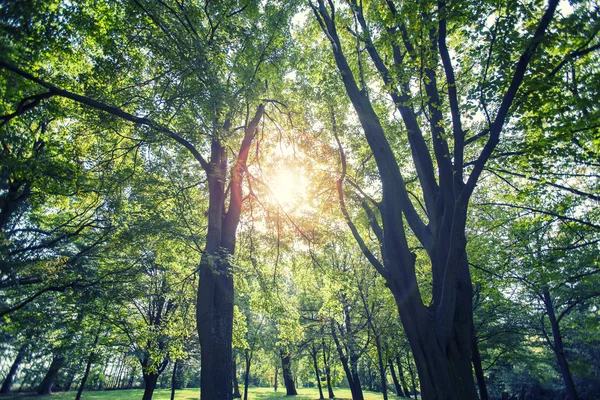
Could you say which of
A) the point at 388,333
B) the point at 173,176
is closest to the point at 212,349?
the point at 173,176

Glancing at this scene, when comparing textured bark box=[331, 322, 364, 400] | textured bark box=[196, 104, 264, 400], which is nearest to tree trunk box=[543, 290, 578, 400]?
textured bark box=[331, 322, 364, 400]

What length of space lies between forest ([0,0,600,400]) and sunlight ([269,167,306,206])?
0.07m

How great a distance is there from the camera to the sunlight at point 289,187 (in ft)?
29.7

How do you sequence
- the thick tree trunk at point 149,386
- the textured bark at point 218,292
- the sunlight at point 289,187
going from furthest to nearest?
the thick tree trunk at point 149,386 < the sunlight at point 289,187 < the textured bark at point 218,292

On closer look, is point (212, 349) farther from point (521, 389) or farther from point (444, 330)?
point (521, 389)

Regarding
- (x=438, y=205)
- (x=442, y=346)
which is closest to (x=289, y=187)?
(x=438, y=205)

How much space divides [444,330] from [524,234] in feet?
26.5

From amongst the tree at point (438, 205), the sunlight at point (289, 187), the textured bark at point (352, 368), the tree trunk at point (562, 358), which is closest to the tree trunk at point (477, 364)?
the tree trunk at point (562, 358)

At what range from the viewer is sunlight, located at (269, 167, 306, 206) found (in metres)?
9.04

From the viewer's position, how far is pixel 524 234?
1048 cm

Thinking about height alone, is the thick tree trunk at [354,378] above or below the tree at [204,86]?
below

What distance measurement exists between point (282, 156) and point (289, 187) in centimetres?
106

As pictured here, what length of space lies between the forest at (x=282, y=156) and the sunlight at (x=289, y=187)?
0.07m

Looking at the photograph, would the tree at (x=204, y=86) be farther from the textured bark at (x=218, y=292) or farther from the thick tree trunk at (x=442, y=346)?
the thick tree trunk at (x=442, y=346)
